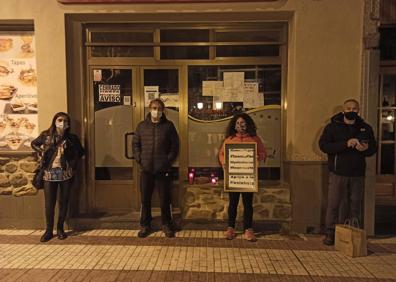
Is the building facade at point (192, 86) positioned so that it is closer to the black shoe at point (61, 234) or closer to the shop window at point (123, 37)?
the shop window at point (123, 37)

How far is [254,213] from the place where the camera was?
6344 millimetres

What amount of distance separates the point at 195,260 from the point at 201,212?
1.35m

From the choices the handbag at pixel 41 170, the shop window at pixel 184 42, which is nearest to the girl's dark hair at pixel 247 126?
the shop window at pixel 184 42

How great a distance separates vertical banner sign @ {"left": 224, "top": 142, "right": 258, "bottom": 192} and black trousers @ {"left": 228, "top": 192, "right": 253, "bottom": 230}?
0.36 ft

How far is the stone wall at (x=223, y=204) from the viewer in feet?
20.7

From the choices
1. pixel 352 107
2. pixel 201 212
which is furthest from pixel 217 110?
pixel 352 107

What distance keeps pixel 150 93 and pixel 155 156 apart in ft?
4.41

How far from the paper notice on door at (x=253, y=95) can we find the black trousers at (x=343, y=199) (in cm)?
170

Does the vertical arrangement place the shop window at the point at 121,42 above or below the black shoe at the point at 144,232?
above

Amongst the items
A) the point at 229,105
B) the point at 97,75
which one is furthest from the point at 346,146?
the point at 97,75

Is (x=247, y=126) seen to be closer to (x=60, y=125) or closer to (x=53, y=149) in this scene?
(x=60, y=125)

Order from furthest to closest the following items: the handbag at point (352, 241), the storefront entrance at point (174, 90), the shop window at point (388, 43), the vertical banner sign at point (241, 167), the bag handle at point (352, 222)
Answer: the shop window at point (388, 43) < the storefront entrance at point (174, 90) < the vertical banner sign at point (241, 167) < the bag handle at point (352, 222) < the handbag at point (352, 241)

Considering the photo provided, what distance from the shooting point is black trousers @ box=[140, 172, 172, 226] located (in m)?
6.02

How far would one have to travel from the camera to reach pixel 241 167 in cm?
590
